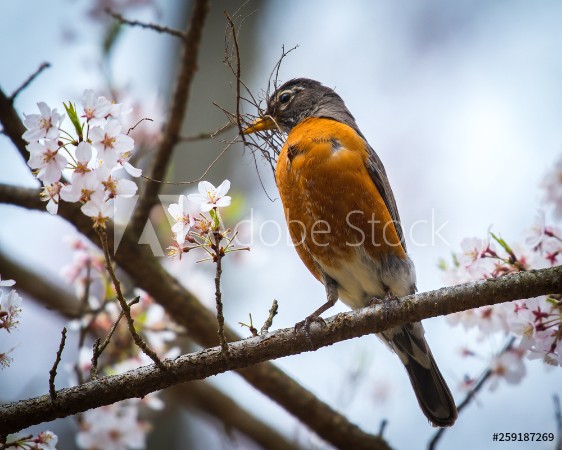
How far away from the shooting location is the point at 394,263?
Result: 124 inches

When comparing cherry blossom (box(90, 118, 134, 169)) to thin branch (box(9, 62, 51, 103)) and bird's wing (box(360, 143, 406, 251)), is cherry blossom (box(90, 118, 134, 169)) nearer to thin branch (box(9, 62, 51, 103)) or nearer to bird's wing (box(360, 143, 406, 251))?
thin branch (box(9, 62, 51, 103))

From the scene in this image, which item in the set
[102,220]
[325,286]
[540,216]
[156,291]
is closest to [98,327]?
[156,291]

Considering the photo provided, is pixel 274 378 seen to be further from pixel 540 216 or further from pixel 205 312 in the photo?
pixel 540 216

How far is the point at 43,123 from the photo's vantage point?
1.77 meters

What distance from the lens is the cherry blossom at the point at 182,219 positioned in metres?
2.02

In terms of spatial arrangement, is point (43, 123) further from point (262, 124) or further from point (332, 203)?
point (262, 124)

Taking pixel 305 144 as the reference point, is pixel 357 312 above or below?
below

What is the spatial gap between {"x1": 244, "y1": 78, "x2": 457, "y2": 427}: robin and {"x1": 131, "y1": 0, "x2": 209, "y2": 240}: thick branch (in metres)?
0.38

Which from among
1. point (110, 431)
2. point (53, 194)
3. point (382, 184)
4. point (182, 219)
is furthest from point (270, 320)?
point (110, 431)

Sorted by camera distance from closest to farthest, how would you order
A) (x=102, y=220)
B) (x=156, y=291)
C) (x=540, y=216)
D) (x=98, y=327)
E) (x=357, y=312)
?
(x=102, y=220) → (x=357, y=312) → (x=540, y=216) → (x=156, y=291) → (x=98, y=327)

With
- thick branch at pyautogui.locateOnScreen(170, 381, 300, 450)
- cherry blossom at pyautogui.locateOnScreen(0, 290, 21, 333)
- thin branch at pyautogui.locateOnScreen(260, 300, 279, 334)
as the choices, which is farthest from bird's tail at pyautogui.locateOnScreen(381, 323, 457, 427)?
cherry blossom at pyautogui.locateOnScreen(0, 290, 21, 333)

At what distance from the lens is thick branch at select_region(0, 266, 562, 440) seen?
6.92 feet

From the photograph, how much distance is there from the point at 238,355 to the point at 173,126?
1.48 meters

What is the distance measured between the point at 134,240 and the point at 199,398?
1.05 m
